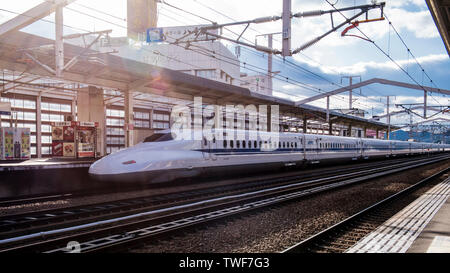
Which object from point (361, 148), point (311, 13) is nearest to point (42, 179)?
point (311, 13)

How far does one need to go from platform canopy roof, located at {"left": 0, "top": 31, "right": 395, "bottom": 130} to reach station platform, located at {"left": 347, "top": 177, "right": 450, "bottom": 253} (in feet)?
39.1

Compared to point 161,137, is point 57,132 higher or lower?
higher

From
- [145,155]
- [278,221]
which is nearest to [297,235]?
[278,221]

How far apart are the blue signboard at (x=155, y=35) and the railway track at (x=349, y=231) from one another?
9.45 meters

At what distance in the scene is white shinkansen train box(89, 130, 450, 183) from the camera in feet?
35.7

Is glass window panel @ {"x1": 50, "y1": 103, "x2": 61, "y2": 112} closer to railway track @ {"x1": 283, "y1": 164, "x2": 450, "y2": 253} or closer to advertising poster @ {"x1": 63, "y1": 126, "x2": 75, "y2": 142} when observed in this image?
advertising poster @ {"x1": 63, "y1": 126, "x2": 75, "y2": 142}

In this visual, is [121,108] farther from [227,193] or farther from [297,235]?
[297,235]

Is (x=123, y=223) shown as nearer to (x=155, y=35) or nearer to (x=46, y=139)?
(x=155, y=35)

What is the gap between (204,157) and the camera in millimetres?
13273

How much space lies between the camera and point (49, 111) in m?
24.4

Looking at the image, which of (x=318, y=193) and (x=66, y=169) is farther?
(x=66, y=169)

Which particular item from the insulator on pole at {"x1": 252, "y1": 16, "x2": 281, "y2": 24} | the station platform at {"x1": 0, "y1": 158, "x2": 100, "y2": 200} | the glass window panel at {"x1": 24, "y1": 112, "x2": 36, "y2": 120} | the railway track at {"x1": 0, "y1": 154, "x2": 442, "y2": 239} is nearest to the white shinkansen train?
the railway track at {"x1": 0, "y1": 154, "x2": 442, "y2": 239}

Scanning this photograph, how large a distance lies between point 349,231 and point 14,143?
15.9 m
